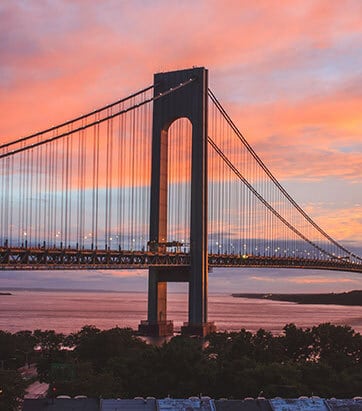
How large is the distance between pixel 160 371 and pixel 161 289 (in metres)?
35.4

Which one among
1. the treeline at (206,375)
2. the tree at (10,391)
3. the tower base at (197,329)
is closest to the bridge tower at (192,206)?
the tower base at (197,329)

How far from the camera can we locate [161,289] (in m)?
74.4

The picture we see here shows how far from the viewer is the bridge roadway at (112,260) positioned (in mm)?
51531

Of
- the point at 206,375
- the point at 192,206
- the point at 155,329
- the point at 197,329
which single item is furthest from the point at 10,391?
the point at 192,206

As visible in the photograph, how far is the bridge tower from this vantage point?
242 feet

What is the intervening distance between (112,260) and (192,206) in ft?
41.6

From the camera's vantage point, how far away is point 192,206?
75125 millimetres

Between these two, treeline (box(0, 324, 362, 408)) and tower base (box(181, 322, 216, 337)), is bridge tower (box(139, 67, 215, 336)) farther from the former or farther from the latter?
treeline (box(0, 324, 362, 408))

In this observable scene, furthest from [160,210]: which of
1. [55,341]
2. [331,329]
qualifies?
[331,329]

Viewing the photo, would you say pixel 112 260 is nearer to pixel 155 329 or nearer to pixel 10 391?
pixel 155 329

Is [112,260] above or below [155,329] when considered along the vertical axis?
above

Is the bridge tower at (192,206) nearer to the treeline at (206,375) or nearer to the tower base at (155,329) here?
the tower base at (155,329)

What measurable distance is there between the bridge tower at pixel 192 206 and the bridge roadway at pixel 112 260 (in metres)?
1.49

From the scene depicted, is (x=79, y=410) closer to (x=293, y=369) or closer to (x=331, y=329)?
(x=293, y=369)
